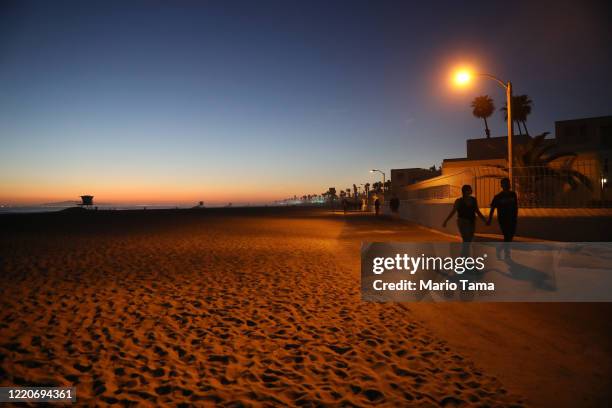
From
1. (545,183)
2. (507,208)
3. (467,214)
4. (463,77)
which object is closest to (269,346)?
(467,214)

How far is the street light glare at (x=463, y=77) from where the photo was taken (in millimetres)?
12070

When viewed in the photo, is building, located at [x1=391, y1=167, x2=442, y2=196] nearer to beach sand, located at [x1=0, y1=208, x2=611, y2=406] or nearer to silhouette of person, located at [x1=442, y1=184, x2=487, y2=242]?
silhouette of person, located at [x1=442, y1=184, x2=487, y2=242]

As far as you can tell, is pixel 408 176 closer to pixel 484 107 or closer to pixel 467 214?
pixel 484 107

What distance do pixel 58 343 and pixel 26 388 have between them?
1.11 metres

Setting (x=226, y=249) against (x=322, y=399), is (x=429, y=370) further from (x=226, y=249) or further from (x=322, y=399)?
(x=226, y=249)

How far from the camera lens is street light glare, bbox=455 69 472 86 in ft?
39.6

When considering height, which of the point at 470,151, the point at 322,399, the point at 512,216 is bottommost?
the point at 322,399

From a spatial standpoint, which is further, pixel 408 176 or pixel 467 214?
pixel 408 176

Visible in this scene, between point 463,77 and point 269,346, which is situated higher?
point 463,77

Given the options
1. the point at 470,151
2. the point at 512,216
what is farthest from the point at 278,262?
the point at 470,151

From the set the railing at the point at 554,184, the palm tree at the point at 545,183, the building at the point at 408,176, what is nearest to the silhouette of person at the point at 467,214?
the railing at the point at 554,184

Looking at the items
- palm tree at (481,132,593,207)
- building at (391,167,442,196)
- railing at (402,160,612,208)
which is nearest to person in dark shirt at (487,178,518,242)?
railing at (402,160,612,208)

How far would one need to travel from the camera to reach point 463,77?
39.9 ft

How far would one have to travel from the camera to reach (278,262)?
10.1 m
